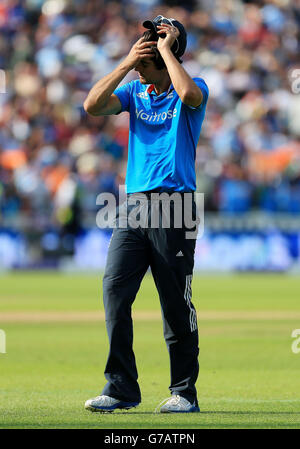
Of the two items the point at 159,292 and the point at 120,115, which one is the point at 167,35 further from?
the point at 120,115

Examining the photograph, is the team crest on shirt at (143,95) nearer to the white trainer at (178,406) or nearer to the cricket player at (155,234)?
the cricket player at (155,234)

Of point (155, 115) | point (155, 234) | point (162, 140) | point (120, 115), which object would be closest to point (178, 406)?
point (155, 234)

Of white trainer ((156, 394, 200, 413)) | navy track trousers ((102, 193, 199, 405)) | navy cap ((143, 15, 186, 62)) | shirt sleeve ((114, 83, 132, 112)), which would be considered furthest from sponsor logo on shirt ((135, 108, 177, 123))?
white trainer ((156, 394, 200, 413))

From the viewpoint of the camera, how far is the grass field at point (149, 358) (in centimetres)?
648

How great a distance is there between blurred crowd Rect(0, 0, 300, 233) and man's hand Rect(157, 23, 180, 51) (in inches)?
615

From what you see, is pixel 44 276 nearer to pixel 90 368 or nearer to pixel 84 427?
pixel 90 368

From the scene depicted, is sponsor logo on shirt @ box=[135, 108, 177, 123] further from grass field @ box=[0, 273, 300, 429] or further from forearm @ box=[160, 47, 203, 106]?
grass field @ box=[0, 273, 300, 429]

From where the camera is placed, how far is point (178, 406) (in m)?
6.70

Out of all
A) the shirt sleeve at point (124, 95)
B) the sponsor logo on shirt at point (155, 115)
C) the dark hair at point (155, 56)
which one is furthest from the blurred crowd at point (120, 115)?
the dark hair at point (155, 56)

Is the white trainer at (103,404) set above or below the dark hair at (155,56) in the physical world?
below

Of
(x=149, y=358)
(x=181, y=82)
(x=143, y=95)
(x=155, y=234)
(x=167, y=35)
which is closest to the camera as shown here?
(x=181, y=82)

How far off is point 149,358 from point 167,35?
4453 millimetres

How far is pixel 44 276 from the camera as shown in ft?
73.4

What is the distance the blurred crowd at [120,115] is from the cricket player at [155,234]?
15.5 meters
